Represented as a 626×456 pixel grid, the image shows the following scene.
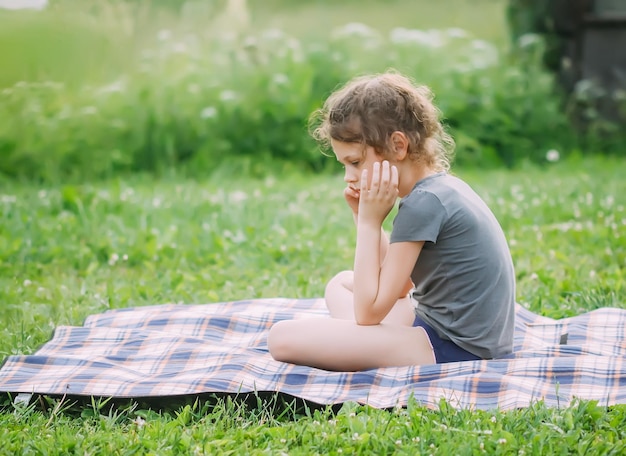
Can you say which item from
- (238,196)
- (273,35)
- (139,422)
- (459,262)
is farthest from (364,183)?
(273,35)

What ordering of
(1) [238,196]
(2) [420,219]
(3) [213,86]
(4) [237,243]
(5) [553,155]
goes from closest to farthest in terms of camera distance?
(2) [420,219]
(4) [237,243]
(1) [238,196]
(5) [553,155]
(3) [213,86]

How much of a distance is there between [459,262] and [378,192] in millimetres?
338

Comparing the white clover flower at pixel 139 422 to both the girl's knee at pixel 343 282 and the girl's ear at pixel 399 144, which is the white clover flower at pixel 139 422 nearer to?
the girl's knee at pixel 343 282

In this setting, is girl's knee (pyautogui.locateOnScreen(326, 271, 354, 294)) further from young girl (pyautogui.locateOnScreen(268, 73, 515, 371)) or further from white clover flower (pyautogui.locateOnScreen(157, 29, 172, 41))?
white clover flower (pyautogui.locateOnScreen(157, 29, 172, 41))

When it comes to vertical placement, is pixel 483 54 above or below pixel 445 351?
above

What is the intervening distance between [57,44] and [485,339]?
5.14 m

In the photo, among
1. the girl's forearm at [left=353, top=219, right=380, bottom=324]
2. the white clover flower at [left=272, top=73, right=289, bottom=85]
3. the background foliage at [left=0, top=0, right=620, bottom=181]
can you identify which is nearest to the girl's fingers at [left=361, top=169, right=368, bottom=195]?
the girl's forearm at [left=353, top=219, right=380, bottom=324]

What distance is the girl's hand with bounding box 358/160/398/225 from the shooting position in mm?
2621

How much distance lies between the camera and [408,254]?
2578 millimetres

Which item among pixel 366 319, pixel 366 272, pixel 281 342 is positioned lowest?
pixel 281 342

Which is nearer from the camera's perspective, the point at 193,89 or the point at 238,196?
the point at 238,196

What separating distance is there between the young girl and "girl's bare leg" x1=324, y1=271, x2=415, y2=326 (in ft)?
0.64

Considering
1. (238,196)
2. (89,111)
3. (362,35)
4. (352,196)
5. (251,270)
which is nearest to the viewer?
(352,196)

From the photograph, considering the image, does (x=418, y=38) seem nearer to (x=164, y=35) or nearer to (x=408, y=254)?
(x=164, y=35)
